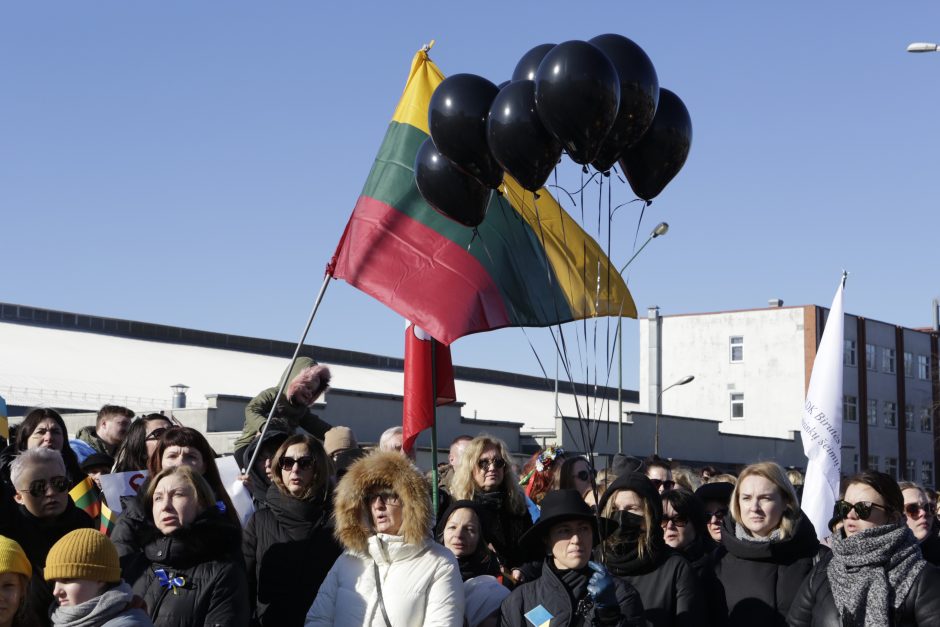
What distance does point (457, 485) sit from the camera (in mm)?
8008

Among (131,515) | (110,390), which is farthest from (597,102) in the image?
(110,390)

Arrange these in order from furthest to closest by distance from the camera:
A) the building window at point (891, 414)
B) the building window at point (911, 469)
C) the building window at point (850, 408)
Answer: the building window at point (911, 469)
the building window at point (891, 414)
the building window at point (850, 408)

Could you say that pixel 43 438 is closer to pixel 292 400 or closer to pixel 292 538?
pixel 292 400

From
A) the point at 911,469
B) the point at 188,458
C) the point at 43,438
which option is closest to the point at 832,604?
the point at 188,458

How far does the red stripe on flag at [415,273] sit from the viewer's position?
10.1 m

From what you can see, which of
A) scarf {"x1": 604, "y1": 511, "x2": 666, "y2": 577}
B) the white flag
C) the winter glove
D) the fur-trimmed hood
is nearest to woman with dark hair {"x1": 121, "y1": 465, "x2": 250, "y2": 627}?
the fur-trimmed hood

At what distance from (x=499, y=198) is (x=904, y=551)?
5855 mm

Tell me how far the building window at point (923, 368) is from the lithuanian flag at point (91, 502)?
7051 cm

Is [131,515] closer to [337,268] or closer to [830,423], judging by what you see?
[337,268]

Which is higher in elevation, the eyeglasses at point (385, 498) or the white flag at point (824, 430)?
the white flag at point (824, 430)

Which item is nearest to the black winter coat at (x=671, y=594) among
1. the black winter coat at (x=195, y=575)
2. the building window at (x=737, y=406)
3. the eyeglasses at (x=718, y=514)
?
the eyeglasses at (x=718, y=514)

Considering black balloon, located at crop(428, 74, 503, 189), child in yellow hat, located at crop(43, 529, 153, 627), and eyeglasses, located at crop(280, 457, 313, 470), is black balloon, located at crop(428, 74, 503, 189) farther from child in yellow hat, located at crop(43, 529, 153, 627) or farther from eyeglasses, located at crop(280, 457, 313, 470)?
child in yellow hat, located at crop(43, 529, 153, 627)

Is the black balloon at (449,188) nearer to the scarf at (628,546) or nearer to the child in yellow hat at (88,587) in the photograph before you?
the scarf at (628,546)

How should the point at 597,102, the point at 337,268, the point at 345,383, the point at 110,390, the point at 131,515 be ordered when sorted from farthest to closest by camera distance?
the point at 345,383
the point at 110,390
the point at 337,268
the point at 597,102
the point at 131,515
